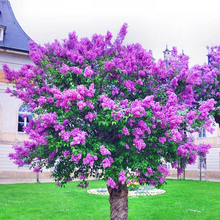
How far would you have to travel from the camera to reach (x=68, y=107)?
257 inches

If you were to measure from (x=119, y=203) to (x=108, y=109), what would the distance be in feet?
9.75

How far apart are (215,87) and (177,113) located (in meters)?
5.67

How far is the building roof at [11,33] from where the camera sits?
24.9 m

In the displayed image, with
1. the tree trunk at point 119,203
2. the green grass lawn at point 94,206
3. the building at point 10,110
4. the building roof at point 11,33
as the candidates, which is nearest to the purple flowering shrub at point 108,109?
the tree trunk at point 119,203

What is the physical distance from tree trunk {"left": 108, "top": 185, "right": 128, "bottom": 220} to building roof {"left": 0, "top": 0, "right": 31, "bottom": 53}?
1932cm

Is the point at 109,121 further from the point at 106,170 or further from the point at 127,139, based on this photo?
the point at 106,170

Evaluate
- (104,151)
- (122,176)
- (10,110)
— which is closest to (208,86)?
(122,176)

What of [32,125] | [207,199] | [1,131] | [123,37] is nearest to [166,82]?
[123,37]

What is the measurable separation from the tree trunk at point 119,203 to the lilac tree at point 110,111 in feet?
0.08

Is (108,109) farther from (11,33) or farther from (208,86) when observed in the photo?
(11,33)

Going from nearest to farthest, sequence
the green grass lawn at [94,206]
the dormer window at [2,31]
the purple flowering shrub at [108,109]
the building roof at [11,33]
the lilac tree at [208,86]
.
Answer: the purple flowering shrub at [108,109] → the green grass lawn at [94,206] → the lilac tree at [208,86] → the building roof at [11,33] → the dormer window at [2,31]

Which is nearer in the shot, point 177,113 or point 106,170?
point 106,170

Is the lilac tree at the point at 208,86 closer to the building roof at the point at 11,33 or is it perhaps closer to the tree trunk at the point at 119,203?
the tree trunk at the point at 119,203

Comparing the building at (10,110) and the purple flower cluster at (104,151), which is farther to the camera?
the building at (10,110)
